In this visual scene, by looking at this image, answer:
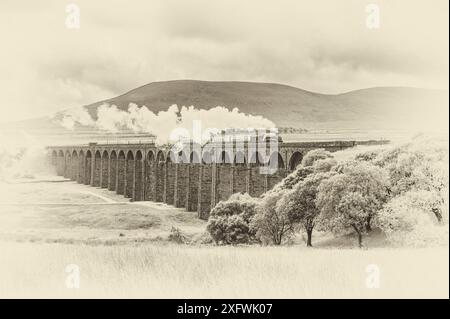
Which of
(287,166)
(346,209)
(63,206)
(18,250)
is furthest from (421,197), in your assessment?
(63,206)

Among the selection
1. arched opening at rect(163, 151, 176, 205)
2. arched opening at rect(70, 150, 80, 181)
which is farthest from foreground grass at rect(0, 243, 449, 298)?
arched opening at rect(70, 150, 80, 181)

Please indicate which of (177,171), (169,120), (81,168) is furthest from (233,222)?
(81,168)

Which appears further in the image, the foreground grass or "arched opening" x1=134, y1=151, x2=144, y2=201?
"arched opening" x1=134, y1=151, x2=144, y2=201

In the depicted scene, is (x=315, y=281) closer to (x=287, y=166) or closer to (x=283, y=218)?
(x=283, y=218)

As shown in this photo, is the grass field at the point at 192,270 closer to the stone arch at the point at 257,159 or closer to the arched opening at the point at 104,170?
the stone arch at the point at 257,159

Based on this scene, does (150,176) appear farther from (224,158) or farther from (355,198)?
(355,198)

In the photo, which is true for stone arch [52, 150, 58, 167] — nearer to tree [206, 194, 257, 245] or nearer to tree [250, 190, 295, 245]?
tree [206, 194, 257, 245]

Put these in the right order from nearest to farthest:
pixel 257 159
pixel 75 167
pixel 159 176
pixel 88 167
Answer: pixel 257 159 → pixel 159 176 → pixel 75 167 → pixel 88 167
